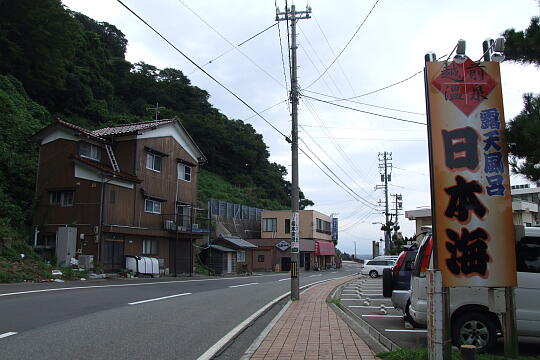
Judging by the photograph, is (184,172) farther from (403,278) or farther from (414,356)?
(414,356)

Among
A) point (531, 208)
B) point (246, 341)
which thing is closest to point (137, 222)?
point (246, 341)

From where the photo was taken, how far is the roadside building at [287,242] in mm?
55688

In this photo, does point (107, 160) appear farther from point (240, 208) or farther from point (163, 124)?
point (240, 208)

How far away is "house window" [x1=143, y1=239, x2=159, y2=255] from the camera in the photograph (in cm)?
3055

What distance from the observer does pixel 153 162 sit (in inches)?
1280

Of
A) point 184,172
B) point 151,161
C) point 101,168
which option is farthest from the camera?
point 184,172

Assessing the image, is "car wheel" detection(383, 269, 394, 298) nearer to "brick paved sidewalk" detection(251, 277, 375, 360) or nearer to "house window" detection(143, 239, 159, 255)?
"brick paved sidewalk" detection(251, 277, 375, 360)

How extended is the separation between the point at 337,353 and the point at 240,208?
166 ft

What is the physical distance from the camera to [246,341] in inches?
333

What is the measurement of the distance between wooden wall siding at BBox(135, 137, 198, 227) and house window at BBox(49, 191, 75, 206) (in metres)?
4.08

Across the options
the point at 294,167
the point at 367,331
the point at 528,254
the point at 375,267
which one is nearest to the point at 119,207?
the point at 294,167

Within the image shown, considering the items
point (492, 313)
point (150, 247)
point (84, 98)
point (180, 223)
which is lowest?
point (492, 313)

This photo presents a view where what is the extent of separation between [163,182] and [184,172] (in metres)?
3.31

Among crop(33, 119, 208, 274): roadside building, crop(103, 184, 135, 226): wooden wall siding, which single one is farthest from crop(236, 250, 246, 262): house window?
crop(103, 184, 135, 226): wooden wall siding
